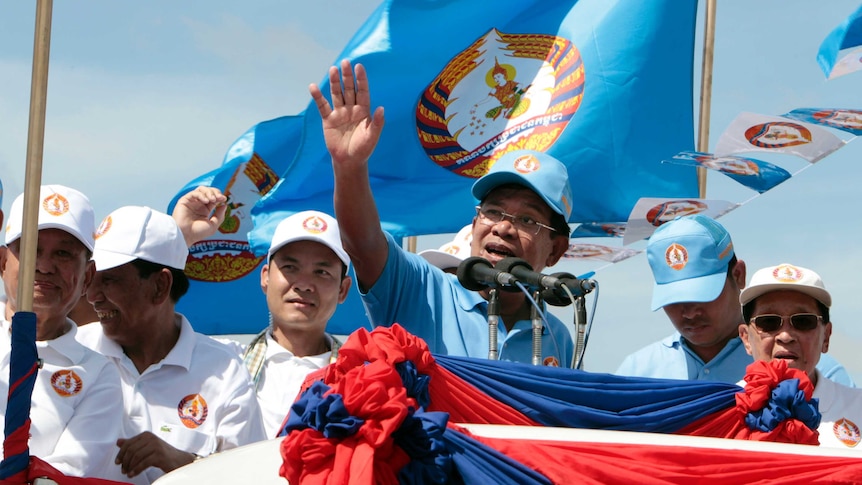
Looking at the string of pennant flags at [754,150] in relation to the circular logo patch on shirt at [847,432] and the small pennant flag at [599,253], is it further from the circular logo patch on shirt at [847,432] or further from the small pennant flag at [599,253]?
the circular logo patch on shirt at [847,432]

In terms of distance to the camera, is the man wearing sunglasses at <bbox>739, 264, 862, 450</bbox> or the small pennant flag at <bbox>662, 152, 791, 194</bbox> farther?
the small pennant flag at <bbox>662, 152, 791, 194</bbox>

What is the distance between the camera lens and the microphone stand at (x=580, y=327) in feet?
11.4

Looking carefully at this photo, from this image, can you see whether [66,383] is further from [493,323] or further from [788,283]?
[788,283]

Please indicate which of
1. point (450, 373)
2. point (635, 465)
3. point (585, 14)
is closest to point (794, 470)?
point (635, 465)

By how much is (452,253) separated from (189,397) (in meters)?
2.04

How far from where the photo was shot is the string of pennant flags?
21.3 ft

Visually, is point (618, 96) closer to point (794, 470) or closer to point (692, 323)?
point (692, 323)

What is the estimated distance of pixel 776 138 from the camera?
22.0ft

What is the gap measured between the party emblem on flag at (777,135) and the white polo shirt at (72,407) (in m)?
3.68

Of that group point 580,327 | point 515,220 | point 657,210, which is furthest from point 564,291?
point 657,210

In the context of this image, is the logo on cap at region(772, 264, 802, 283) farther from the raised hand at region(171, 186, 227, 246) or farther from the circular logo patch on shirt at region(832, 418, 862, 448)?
the raised hand at region(171, 186, 227, 246)

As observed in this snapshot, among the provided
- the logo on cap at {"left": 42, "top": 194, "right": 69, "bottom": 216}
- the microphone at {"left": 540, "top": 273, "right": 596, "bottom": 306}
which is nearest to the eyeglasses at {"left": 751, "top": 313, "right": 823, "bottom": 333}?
the microphone at {"left": 540, "top": 273, "right": 596, "bottom": 306}

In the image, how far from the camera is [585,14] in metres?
8.36

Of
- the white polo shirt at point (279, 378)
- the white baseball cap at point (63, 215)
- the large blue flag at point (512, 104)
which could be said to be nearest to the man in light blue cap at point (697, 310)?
the white polo shirt at point (279, 378)
